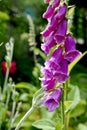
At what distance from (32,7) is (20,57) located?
1.70 metres

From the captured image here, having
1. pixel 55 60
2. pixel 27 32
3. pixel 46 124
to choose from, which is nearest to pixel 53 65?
pixel 55 60

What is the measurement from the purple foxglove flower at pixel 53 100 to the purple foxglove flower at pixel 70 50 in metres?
0.16

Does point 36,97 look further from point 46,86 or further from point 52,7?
point 52,7

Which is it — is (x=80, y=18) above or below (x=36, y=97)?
above

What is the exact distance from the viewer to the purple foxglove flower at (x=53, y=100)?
1.81 metres

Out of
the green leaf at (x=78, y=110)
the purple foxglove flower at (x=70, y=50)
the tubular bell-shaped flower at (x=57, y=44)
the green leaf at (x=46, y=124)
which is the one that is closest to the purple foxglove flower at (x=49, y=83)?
the tubular bell-shaped flower at (x=57, y=44)

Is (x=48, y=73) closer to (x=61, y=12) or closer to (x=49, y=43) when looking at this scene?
(x=49, y=43)

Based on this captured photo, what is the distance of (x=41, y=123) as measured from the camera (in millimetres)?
2336

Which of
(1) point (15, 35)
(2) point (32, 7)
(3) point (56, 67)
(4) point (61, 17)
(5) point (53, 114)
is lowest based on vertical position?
(5) point (53, 114)

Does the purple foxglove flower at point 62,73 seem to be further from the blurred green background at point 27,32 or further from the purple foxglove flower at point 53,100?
the blurred green background at point 27,32

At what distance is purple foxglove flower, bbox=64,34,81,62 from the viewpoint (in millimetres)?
1736

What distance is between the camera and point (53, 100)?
5.97 feet

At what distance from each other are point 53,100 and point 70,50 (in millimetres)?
217

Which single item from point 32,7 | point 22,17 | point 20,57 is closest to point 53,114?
point 20,57
